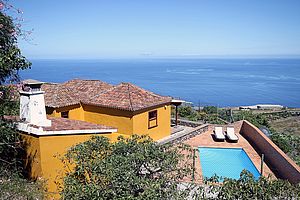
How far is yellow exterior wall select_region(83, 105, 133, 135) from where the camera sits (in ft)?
57.8

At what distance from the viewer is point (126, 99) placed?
18547 mm

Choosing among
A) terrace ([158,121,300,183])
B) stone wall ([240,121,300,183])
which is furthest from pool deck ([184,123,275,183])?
stone wall ([240,121,300,183])

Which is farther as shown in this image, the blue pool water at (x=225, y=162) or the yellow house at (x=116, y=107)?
the yellow house at (x=116, y=107)

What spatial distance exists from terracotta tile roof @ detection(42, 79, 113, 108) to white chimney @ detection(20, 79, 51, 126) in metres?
6.20

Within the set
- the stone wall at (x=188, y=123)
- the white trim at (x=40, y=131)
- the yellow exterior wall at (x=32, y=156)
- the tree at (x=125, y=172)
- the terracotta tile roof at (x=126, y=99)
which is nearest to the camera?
the tree at (x=125, y=172)

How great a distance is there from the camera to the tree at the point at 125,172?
5.87m

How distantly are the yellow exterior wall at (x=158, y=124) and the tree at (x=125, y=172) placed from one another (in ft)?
30.2

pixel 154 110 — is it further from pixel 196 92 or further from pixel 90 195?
pixel 196 92

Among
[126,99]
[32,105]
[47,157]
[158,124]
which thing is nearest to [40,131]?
[47,157]

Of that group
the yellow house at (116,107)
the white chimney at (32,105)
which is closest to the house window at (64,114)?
the yellow house at (116,107)

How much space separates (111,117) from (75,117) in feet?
9.09

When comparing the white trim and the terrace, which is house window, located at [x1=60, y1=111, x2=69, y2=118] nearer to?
the terrace

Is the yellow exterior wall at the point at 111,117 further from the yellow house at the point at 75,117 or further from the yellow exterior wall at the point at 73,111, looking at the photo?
the yellow exterior wall at the point at 73,111

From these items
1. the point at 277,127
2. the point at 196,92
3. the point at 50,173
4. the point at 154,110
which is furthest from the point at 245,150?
the point at 196,92
